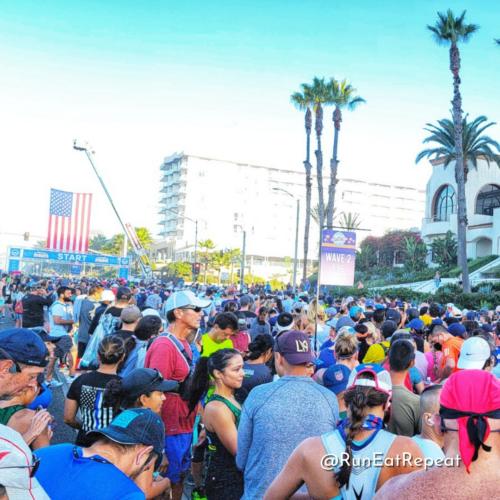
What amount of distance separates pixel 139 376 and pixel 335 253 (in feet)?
23.4

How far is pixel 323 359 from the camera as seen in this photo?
6.00 metres

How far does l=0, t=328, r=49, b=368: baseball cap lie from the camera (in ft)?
10.7

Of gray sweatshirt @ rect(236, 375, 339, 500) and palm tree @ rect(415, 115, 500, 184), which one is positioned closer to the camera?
gray sweatshirt @ rect(236, 375, 339, 500)

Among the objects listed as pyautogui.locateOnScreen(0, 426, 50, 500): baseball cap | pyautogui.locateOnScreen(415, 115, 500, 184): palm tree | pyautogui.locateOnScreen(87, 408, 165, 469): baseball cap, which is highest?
pyautogui.locateOnScreen(415, 115, 500, 184): palm tree

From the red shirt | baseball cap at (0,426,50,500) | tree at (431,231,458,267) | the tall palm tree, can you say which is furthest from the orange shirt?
tree at (431,231,458,267)

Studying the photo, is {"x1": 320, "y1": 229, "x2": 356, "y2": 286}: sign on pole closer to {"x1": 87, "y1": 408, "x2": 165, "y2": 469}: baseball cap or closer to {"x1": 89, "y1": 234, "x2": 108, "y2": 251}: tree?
{"x1": 87, "y1": 408, "x2": 165, "y2": 469}: baseball cap

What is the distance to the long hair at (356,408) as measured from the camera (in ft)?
8.66

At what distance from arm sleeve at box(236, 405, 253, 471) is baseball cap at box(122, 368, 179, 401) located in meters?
0.74

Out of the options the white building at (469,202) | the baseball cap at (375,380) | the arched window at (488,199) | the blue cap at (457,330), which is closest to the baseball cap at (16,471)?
the baseball cap at (375,380)

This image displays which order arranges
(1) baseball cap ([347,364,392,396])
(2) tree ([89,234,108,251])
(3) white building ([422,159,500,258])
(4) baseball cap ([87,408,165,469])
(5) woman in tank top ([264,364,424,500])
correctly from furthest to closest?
(2) tree ([89,234,108,251]) < (3) white building ([422,159,500,258]) < (1) baseball cap ([347,364,392,396]) < (5) woman in tank top ([264,364,424,500]) < (4) baseball cap ([87,408,165,469])

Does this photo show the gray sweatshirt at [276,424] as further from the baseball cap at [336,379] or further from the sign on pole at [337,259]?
the sign on pole at [337,259]

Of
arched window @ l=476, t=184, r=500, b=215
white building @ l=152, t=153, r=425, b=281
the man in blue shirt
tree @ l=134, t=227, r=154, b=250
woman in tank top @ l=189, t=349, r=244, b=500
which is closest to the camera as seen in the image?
the man in blue shirt

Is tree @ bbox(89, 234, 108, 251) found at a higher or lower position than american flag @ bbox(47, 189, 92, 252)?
higher

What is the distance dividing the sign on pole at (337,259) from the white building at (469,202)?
3741 cm
